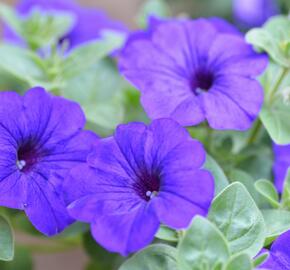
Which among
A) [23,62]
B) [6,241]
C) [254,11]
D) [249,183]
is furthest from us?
[254,11]

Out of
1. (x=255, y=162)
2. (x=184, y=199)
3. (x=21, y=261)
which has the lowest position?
(x=21, y=261)

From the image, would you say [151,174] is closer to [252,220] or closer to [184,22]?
[252,220]

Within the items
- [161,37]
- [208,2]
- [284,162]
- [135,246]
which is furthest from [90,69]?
[208,2]

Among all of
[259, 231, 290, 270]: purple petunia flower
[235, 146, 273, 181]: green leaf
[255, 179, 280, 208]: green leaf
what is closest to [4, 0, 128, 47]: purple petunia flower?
[235, 146, 273, 181]: green leaf

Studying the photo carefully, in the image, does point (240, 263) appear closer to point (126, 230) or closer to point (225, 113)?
point (126, 230)

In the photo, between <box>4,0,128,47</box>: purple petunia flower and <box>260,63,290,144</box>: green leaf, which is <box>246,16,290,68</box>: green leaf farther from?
<box>4,0,128,47</box>: purple petunia flower

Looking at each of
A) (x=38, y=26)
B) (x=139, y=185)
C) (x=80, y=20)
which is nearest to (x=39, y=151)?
(x=139, y=185)

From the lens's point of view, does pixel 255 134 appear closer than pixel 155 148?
No
